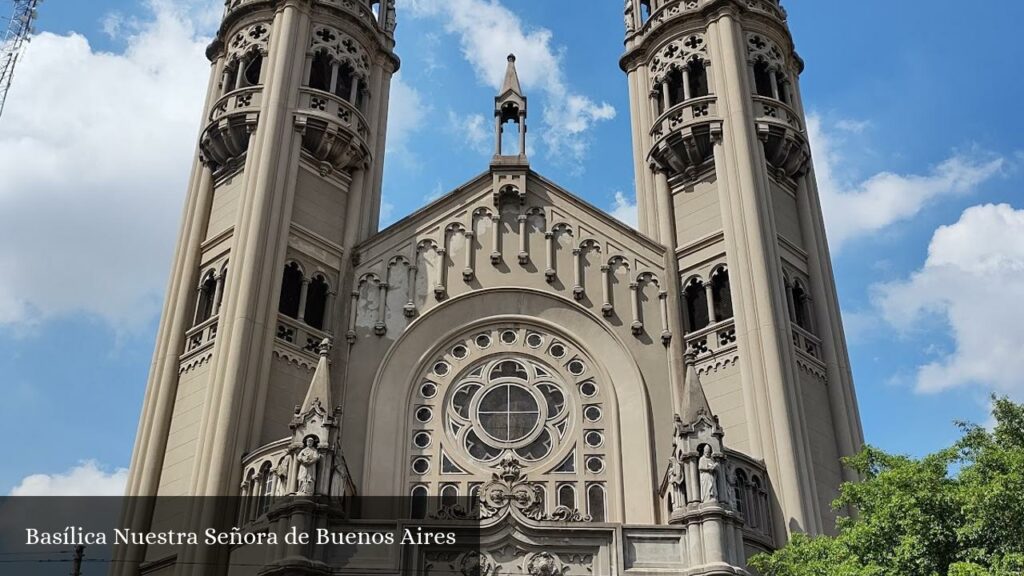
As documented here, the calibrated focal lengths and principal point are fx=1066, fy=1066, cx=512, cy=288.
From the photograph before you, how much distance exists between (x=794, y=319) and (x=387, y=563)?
13372 mm

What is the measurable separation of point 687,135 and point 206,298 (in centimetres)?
1485

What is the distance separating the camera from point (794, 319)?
2945 centimetres

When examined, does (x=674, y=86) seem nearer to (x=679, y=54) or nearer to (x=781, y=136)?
(x=679, y=54)

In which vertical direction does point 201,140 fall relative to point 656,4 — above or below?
below

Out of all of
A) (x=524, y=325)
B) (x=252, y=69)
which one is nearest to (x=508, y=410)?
(x=524, y=325)

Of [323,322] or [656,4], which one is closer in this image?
[323,322]

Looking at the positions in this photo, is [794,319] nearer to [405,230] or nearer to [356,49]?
[405,230]

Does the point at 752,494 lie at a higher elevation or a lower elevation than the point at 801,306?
lower

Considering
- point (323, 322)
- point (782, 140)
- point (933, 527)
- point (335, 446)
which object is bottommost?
point (933, 527)

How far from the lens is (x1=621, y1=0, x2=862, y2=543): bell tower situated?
26.7 m

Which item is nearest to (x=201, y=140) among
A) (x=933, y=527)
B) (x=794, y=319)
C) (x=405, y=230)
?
(x=405, y=230)

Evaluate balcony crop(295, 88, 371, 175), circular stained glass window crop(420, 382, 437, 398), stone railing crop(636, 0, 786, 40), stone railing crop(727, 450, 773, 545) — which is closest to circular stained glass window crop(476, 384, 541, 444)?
circular stained glass window crop(420, 382, 437, 398)

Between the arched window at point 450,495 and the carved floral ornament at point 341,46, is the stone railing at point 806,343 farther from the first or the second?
the carved floral ornament at point 341,46

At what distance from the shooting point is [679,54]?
3434cm
